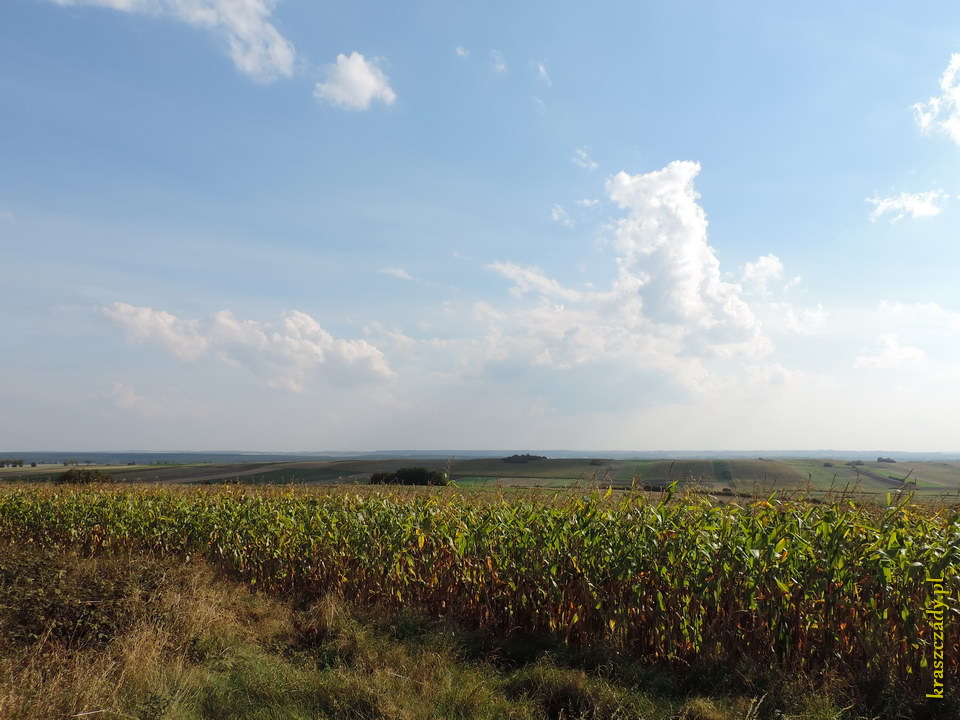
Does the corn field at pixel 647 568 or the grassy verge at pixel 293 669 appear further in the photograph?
the corn field at pixel 647 568

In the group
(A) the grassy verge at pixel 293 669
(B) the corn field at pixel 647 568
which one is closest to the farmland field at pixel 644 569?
(B) the corn field at pixel 647 568

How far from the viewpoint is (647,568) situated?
694 centimetres

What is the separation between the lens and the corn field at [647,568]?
5965 millimetres

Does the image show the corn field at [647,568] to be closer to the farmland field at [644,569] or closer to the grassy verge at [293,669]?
the farmland field at [644,569]

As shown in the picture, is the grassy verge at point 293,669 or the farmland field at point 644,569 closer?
the grassy verge at point 293,669

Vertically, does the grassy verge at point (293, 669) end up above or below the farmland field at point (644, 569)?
below

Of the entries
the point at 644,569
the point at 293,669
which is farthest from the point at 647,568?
the point at 293,669

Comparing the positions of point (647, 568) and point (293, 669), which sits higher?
point (647, 568)

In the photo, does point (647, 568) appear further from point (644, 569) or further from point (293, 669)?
point (293, 669)

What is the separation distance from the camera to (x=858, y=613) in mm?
6074

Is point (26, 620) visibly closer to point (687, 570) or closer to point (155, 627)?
point (155, 627)

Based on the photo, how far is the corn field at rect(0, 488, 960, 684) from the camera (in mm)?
5965

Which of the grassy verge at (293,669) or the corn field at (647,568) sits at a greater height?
the corn field at (647,568)

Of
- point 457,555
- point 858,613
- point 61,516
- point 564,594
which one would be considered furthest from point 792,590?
point 61,516
